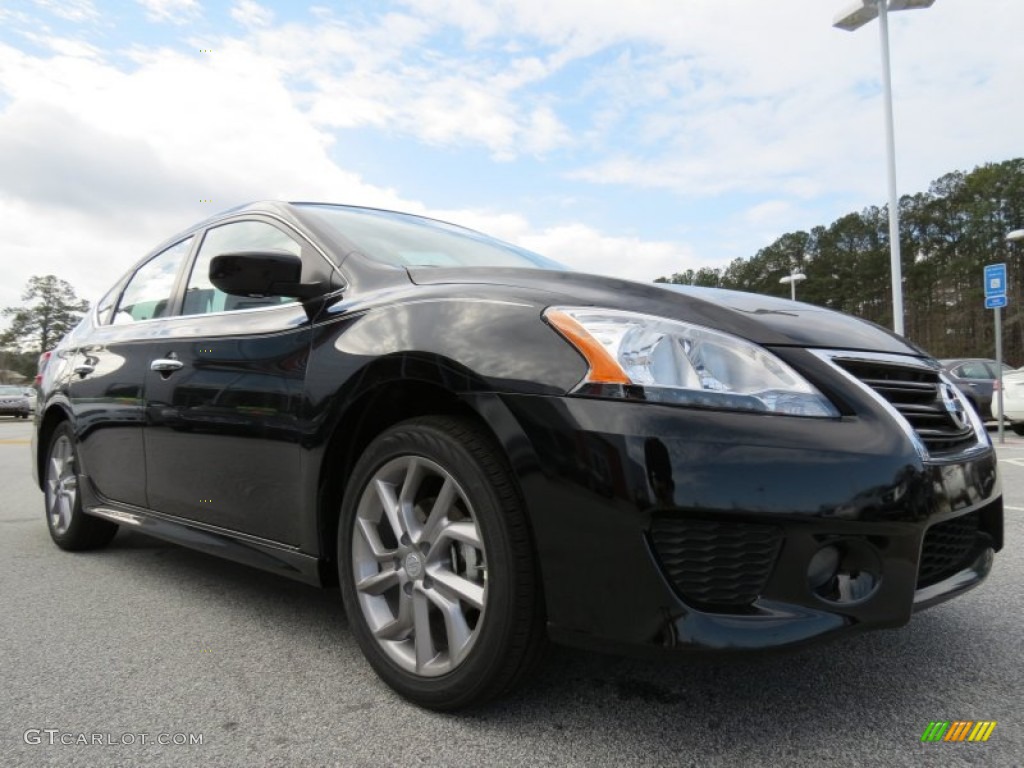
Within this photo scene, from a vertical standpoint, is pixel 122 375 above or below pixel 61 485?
above

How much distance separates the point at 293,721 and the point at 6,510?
467 cm

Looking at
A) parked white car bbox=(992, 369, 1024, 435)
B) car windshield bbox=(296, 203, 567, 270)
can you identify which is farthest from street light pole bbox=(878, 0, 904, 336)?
car windshield bbox=(296, 203, 567, 270)

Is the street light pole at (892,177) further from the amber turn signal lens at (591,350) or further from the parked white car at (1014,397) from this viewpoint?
the amber turn signal lens at (591,350)

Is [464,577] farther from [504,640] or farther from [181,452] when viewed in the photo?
[181,452]

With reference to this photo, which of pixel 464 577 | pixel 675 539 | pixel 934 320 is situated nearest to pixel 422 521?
pixel 464 577

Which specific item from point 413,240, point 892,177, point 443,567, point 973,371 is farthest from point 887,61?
point 443,567

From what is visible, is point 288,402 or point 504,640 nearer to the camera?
point 504,640

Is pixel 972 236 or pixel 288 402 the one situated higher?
pixel 972 236

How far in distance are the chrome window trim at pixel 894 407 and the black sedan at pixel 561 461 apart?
0.03 feet

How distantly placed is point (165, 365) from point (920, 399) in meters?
2.48

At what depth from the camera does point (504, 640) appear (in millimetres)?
1624

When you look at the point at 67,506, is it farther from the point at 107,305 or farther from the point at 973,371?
the point at 973,371

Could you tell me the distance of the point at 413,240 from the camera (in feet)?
8.84

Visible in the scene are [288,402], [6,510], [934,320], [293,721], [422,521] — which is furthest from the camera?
[934,320]
